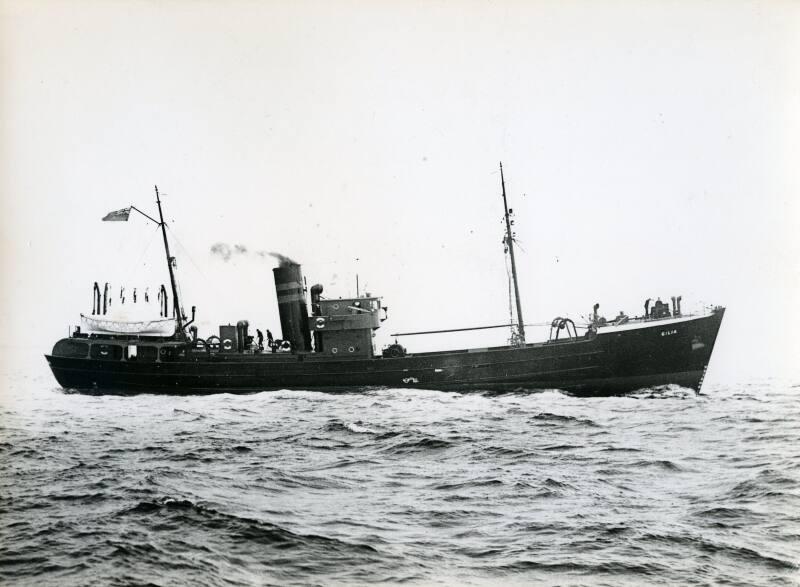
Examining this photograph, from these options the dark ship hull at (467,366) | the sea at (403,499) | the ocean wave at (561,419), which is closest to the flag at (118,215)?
the sea at (403,499)

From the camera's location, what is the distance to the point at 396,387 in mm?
20672

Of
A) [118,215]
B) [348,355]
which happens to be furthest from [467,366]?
[118,215]

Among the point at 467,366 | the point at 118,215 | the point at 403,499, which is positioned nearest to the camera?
the point at 403,499

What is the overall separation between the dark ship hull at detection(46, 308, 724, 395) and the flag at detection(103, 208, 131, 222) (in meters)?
7.96

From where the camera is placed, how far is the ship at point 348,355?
788 inches

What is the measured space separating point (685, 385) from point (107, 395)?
18.5 metres

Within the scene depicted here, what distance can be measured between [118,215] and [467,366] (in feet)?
36.7

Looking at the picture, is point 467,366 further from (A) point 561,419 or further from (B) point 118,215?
(B) point 118,215

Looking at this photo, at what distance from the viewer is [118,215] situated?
1377cm

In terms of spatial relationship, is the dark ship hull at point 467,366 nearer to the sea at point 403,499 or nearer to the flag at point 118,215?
the sea at point 403,499

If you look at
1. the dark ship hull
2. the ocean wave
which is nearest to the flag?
the dark ship hull

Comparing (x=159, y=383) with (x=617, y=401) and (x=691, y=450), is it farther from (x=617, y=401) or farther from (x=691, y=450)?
(x=691, y=450)

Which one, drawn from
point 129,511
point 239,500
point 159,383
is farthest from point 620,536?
point 159,383

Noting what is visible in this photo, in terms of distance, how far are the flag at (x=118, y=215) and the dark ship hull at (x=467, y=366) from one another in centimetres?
796
